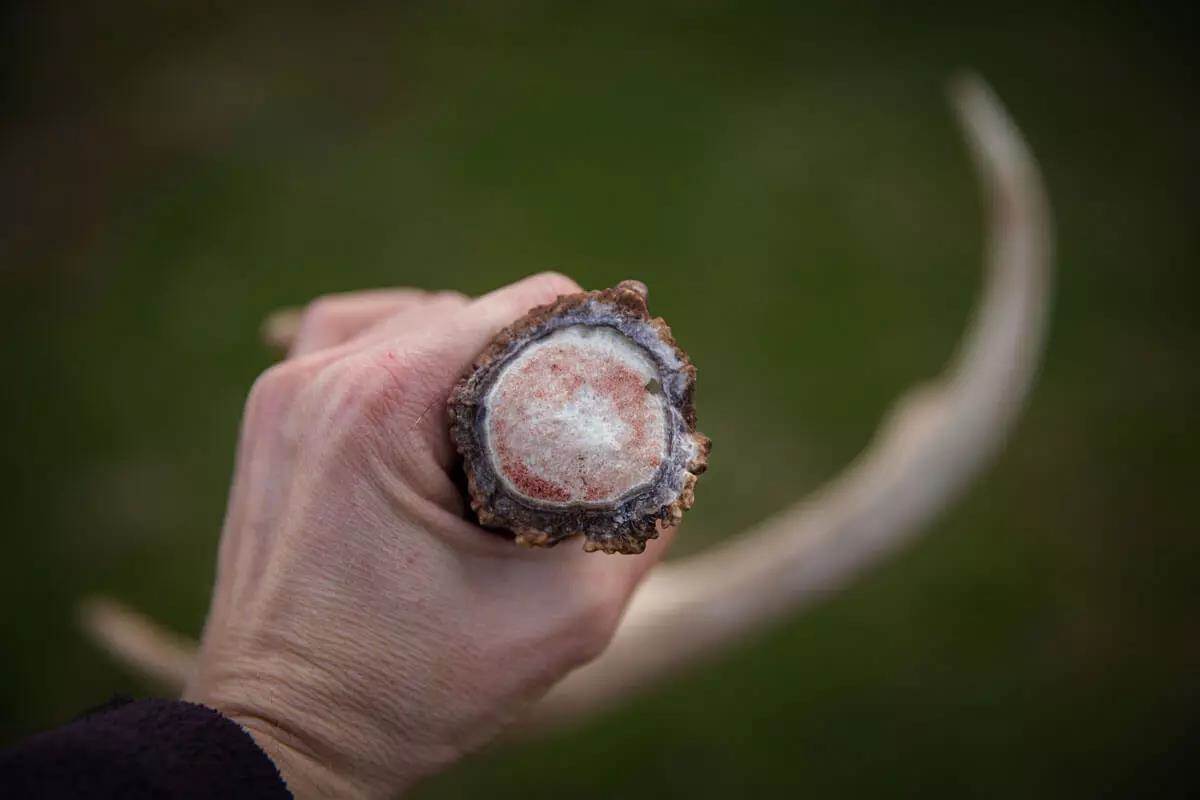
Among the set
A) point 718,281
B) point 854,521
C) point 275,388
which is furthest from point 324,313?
point 718,281

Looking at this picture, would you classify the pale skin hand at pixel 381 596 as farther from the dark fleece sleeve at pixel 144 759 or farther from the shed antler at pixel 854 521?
the shed antler at pixel 854 521

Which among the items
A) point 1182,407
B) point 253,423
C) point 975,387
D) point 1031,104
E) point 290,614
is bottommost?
point 290,614

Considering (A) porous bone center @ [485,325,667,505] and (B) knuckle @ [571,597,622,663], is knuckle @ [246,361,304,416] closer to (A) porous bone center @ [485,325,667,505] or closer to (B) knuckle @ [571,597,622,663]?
(A) porous bone center @ [485,325,667,505]

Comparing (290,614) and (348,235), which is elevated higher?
(348,235)

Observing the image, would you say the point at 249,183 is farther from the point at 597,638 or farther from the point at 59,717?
the point at 597,638

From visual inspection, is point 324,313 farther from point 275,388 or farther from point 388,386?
point 388,386

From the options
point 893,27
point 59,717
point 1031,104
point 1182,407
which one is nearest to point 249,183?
point 59,717
